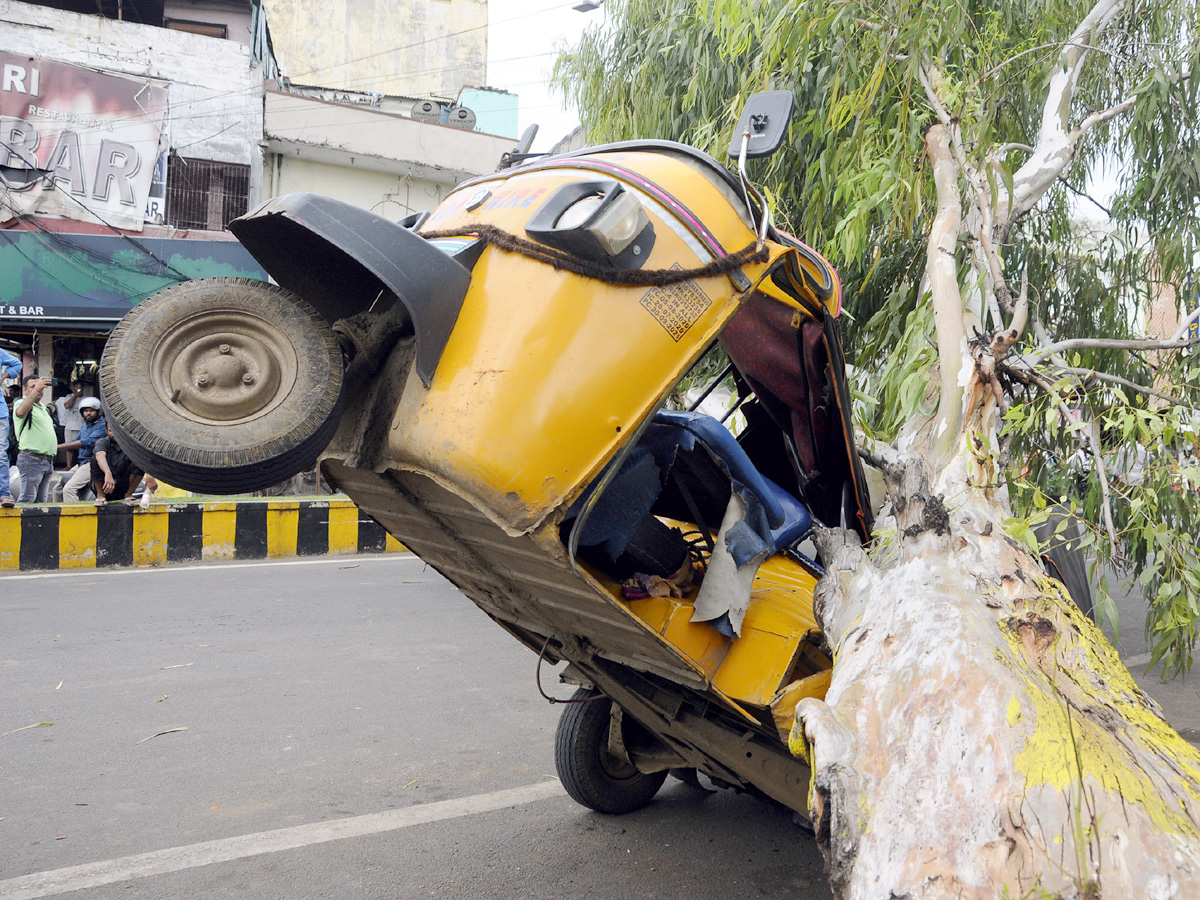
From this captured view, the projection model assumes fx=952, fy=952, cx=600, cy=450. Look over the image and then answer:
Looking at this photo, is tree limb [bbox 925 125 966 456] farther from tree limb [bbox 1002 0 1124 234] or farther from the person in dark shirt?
the person in dark shirt

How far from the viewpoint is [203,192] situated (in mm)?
18391

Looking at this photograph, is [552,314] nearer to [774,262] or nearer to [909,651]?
[774,262]

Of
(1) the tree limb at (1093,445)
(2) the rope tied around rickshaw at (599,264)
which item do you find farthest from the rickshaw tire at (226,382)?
(1) the tree limb at (1093,445)

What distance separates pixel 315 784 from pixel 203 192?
1688cm

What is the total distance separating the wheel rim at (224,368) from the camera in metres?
2.50

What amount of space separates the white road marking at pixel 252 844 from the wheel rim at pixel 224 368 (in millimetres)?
1838

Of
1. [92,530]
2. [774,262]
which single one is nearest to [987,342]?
[774,262]

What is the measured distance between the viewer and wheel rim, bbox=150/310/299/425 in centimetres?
250

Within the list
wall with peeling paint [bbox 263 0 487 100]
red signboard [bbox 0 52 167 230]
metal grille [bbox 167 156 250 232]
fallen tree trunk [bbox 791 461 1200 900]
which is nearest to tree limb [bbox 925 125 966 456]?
fallen tree trunk [bbox 791 461 1200 900]

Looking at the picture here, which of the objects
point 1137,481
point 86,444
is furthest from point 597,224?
A: point 86,444

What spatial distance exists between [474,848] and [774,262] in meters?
2.44

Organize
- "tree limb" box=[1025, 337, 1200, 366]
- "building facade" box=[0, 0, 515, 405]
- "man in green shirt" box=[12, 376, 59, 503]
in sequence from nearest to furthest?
1. "tree limb" box=[1025, 337, 1200, 366]
2. "man in green shirt" box=[12, 376, 59, 503]
3. "building facade" box=[0, 0, 515, 405]

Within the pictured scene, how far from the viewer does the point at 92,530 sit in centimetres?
952

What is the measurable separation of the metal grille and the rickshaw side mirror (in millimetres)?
17040
